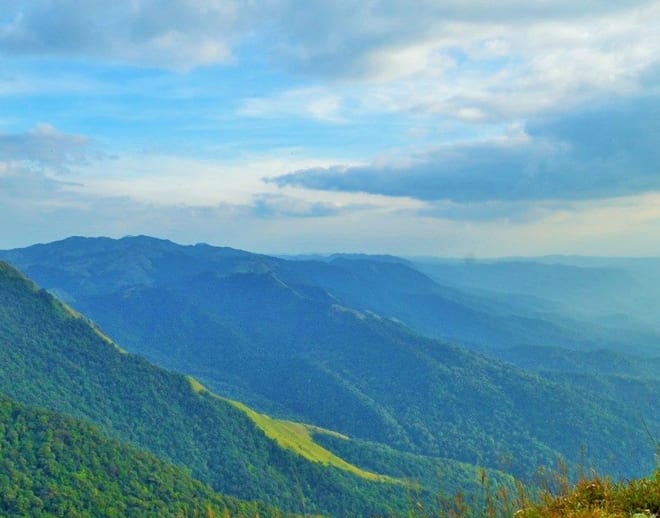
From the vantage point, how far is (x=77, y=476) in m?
101

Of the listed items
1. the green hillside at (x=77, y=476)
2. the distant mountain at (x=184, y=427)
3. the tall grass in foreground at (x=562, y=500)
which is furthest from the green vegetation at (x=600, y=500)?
the distant mountain at (x=184, y=427)

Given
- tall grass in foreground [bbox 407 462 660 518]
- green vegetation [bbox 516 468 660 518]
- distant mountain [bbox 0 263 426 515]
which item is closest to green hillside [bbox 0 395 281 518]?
distant mountain [bbox 0 263 426 515]

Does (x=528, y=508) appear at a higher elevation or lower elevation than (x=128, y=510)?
higher

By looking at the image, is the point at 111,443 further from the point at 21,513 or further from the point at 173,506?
the point at 21,513

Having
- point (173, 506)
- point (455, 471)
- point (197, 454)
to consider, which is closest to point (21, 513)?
point (173, 506)

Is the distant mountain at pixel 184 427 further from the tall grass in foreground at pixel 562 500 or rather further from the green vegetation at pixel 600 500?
the green vegetation at pixel 600 500

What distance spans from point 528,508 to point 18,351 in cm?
21167

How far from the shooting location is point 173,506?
100 metres

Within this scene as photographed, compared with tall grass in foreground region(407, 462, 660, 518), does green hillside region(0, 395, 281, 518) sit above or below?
below

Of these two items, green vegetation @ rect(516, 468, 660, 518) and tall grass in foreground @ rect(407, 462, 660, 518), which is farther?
tall grass in foreground @ rect(407, 462, 660, 518)

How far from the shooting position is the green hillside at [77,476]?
91500mm

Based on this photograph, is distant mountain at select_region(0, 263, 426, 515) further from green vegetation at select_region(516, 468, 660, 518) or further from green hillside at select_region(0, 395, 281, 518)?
green vegetation at select_region(516, 468, 660, 518)

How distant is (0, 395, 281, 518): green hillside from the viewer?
91500mm

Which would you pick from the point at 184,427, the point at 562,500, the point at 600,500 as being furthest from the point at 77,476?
the point at 600,500
